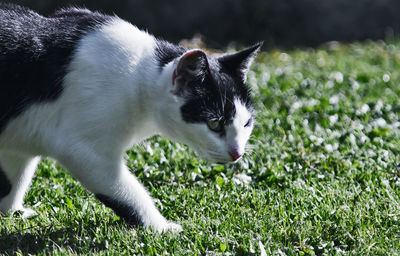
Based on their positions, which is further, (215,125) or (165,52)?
(165,52)

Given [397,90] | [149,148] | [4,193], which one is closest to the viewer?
[4,193]

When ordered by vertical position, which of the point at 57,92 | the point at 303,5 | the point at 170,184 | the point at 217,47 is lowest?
the point at 217,47

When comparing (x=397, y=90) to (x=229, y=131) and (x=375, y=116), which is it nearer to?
(x=375, y=116)

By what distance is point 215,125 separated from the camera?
114 inches

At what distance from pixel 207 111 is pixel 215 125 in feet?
0.26

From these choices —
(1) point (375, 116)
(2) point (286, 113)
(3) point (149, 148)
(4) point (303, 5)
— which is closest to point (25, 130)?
(3) point (149, 148)

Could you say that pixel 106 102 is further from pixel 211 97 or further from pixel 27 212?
pixel 27 212

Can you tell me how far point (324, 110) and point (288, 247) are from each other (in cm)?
222

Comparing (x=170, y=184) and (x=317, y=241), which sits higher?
(x=317, y=241)

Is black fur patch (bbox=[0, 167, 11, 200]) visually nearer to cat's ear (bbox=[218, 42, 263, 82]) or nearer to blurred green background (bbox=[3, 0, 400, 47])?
cat's ear (bbox=[218, 42, 263, 82])

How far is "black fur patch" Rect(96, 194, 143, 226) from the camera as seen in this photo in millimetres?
2941

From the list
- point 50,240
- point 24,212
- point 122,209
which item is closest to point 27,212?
point 24,212

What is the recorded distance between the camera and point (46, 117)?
2941mm

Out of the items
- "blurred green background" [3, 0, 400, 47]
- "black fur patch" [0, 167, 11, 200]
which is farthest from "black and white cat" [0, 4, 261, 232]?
"blurred green background" [3, 0, 400, 47]
